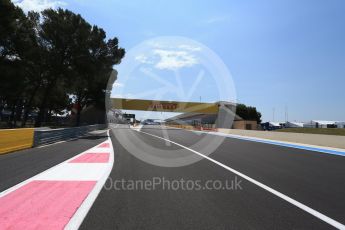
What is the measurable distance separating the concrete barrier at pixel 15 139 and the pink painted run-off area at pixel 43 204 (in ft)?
24.6

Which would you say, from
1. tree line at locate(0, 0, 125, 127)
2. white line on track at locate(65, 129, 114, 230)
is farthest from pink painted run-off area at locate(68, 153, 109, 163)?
tree line at locate(0, 0, 125, 127)

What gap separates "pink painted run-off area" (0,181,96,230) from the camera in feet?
16.1

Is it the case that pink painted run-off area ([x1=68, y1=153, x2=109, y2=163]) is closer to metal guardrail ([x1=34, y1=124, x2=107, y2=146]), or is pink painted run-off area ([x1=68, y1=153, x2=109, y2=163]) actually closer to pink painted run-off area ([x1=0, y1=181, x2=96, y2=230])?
pink painted run-off area ([x1=0, y1=181, x2=96, y2=230])

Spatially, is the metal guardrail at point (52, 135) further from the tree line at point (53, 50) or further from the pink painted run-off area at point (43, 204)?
the tree line at point (53, 50)

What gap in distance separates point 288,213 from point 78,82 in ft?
149

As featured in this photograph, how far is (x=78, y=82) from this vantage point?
158ft

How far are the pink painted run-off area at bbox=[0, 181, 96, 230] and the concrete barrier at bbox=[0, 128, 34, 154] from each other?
749 cm

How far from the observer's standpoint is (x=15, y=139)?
16062 mm

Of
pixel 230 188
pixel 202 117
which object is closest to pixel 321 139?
pixel 230 188

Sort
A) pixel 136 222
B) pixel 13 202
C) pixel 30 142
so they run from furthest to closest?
pixel 30 142, pixel 13 202, pixel 136 222

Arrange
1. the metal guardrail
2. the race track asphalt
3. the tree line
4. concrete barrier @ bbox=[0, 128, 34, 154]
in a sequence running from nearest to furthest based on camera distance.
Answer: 1. the race track asphalt
2. concrete barrier @ bbox=[0, 128, 34, 154]
3. the metal guardrail
4. the tree line

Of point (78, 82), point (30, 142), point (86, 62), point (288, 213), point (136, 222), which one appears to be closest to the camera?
point (136, 222)

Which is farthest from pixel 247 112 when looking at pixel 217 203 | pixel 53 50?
pixel 217 203

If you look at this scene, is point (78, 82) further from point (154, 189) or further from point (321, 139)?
point (154, 189)
